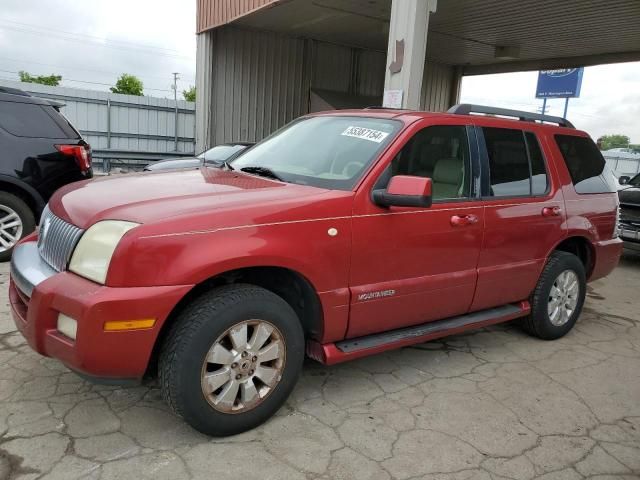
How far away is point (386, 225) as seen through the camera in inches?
124

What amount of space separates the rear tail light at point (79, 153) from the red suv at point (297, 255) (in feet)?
9.43

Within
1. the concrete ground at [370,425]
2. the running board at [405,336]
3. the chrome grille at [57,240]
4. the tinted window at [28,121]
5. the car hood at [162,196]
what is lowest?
the concrete ground at [370,425]

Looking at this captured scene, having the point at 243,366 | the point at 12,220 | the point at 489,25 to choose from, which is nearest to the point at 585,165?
the point at 243,366

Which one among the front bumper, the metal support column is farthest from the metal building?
the front bumper

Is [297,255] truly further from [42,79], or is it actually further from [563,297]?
[42,79]

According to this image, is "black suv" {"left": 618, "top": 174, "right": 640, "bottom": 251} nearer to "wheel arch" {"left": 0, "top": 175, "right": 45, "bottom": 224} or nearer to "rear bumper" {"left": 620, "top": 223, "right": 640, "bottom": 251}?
"rear bumper" {"left": 620, "top": 223, "right": 640, "bottom": 251}

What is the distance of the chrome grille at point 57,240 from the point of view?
2.66 meters

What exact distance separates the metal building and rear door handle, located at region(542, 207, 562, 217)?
6716 millimetres

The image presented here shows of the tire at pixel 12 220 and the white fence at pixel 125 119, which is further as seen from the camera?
the white fence at pixel 125 119

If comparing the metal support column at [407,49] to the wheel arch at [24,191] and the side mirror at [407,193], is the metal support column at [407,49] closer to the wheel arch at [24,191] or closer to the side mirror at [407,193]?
the side mirror at [407,193]

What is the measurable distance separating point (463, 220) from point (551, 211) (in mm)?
1082

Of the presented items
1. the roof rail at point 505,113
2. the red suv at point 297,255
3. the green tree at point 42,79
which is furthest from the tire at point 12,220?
the green tree at point 42,79

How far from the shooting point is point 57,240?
→ 2801mm

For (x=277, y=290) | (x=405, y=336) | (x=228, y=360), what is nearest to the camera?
(x=228, y=360)
